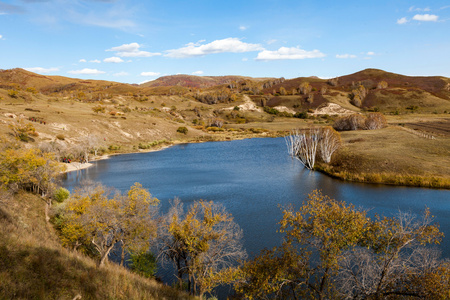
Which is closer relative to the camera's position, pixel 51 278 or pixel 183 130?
pixel 51 278

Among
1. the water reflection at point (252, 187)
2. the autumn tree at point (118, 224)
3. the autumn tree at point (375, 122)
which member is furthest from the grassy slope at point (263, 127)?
the autumn tree at point (118, 224)

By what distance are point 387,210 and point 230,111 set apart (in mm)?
163626

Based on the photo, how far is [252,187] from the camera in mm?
49594

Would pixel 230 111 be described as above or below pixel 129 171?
above

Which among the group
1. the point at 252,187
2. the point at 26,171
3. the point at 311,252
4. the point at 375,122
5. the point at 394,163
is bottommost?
the point at 252,187

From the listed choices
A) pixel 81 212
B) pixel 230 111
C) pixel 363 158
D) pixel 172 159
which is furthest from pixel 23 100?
pixel 363 158

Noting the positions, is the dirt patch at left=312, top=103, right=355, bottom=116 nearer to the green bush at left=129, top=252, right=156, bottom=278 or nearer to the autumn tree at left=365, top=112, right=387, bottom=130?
the autumn tree at left=365, top=112, right=387, bottom=130

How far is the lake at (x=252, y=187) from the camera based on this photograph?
35.0 meters

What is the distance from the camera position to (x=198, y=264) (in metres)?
20.0

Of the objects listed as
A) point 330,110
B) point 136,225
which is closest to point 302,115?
point 330,110

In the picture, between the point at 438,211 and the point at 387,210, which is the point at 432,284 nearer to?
the point at 387,210

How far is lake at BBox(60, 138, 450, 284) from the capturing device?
3497 centimetres

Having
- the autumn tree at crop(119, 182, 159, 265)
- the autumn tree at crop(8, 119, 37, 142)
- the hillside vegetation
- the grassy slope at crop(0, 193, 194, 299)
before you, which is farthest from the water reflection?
the autumn tree at crop(8, 119, 37, 142)

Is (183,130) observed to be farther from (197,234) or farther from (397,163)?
(197,234)
